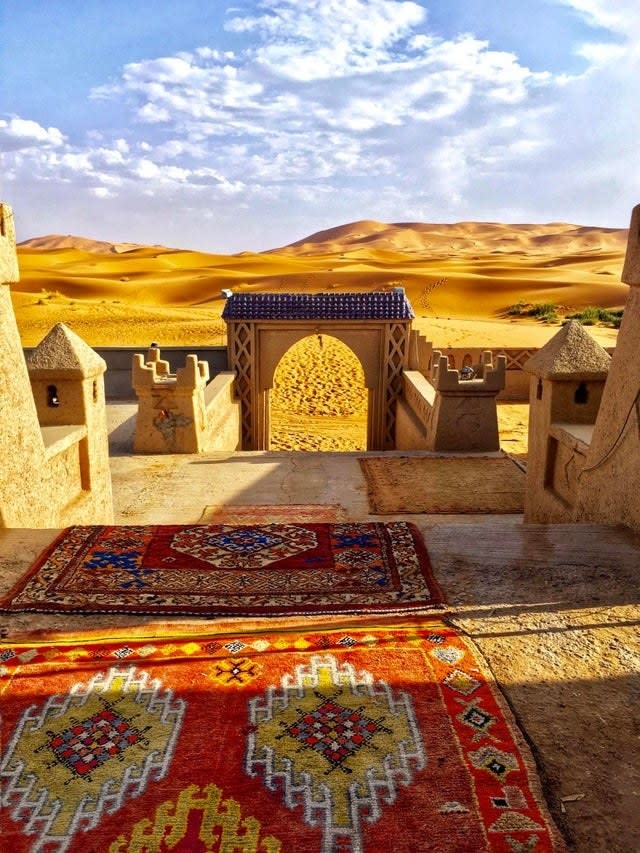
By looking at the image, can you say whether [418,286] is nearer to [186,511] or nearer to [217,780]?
[186,511]

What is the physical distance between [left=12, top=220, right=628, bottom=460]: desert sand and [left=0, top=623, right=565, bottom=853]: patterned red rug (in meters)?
12.0

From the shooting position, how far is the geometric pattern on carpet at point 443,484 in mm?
8609

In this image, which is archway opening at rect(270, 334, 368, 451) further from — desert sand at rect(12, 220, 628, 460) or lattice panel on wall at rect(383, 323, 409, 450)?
lattice panel on wall at rect(383, 323, 409, 450)

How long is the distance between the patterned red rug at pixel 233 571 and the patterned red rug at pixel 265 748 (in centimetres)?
42

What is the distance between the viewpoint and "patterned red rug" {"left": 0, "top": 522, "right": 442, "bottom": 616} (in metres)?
3.58

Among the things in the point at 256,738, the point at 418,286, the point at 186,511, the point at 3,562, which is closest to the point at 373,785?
the point at 256,738

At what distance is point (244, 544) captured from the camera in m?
4.55

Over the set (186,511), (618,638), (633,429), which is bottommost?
(186,511)

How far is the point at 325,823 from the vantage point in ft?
6.95

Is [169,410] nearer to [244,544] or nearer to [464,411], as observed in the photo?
[464,411]

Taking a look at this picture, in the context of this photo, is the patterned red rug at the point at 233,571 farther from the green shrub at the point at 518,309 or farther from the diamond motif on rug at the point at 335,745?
the green shrub at the point at 518,309

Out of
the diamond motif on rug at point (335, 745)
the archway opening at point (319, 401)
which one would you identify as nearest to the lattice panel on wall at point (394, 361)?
the archway opening at point (319, 401)

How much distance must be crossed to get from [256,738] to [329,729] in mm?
289

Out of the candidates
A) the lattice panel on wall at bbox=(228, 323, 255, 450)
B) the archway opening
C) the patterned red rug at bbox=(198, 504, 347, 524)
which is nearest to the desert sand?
the archway opening
